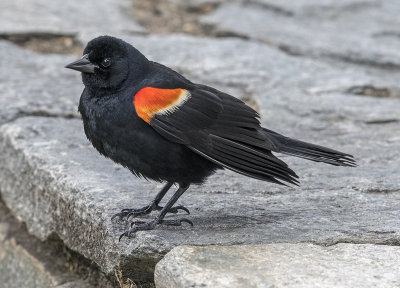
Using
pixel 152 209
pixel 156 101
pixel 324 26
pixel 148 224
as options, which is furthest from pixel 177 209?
pixel 324 26

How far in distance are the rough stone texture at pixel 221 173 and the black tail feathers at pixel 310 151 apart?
172mm

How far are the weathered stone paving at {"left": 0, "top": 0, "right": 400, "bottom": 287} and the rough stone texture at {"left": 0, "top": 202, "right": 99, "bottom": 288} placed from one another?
52mm

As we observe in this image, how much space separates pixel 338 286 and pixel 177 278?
1.55 ft

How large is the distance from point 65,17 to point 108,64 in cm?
235

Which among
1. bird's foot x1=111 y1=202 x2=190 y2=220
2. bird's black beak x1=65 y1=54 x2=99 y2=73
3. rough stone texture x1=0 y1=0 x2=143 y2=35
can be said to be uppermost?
bird's black beak x1=65 y1=54 x2=99 y2=73

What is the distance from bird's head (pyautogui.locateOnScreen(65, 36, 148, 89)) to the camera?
9.36 ft

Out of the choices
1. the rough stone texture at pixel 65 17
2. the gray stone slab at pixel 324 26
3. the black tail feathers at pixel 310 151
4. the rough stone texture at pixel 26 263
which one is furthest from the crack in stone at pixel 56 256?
the gray stone slab at pixel 324 26

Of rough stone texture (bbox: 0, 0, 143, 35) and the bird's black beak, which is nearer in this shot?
the bird's black beak

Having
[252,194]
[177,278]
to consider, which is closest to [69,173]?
[252,194]

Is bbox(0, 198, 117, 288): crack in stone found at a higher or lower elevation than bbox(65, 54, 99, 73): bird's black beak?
lower

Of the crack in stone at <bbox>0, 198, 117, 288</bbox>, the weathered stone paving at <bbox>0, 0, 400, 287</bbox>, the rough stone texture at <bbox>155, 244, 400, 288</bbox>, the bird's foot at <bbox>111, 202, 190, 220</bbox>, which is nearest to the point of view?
the rough stone texture at <bbox>155, 244, 400, 288</bbox>

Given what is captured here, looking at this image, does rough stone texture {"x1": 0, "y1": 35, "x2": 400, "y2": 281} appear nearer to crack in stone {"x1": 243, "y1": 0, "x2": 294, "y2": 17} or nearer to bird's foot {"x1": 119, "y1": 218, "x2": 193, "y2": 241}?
bird's foot {"x1": 119, "y1": 218, "x2": 193, "y2": 241}

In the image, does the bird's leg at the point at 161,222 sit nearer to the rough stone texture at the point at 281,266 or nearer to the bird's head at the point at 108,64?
the rough stone texture at the point at 281,266

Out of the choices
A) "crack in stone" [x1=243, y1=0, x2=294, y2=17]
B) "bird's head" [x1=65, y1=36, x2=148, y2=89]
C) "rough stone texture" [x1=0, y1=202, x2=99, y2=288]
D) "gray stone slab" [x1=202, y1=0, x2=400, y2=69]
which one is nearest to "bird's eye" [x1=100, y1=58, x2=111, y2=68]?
"bird's head" [x1=65, y1=36, x2=148, y2=89]
